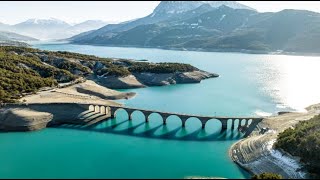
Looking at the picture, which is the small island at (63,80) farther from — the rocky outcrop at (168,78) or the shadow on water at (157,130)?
the shadow on water at (157,130)

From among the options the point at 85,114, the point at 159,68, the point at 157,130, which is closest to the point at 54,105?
the point at 85,114

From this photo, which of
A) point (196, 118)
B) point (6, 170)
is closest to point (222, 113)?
point (196, 118)

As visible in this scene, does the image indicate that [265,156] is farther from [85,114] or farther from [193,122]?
[85,114]

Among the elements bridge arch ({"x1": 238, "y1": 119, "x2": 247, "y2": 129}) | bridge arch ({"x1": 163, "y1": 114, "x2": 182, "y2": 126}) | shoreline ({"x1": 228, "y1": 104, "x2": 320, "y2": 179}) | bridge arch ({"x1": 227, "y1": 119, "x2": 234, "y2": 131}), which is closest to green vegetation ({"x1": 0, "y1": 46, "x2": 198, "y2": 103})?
bridge arch ({"x1": 163, "y1": 114, "x2": 182, "y2": 126})

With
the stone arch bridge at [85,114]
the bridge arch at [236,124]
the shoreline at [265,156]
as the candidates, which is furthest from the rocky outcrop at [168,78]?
the shoreline at [265,156]

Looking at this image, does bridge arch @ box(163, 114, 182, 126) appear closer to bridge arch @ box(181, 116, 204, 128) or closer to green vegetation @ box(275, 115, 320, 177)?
bridge arch @ box(181, 116, 204, 128)

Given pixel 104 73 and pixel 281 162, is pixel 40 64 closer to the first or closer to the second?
pixel 104 73

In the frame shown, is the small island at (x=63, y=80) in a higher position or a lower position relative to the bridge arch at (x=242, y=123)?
higher
